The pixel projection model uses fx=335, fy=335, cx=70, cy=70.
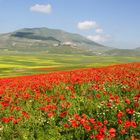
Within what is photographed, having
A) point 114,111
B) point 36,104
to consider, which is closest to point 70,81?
point 36,104

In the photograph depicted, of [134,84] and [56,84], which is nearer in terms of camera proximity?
[134,84]

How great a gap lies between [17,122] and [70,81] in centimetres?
815

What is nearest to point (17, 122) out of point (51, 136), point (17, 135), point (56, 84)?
point (17, 135)

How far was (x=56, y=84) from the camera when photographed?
709 inches

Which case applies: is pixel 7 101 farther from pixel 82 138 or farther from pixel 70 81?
pixel 82 138

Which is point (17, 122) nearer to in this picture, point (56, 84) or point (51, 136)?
point (51, 136)

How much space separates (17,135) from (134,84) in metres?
6.04

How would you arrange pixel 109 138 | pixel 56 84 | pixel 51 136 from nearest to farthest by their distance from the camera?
pixel 109 138 < pixel 51 136 < pixel 56 84

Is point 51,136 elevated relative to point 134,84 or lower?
lower

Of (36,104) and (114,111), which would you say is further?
(36,104)

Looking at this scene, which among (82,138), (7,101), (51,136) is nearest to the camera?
(82,138)

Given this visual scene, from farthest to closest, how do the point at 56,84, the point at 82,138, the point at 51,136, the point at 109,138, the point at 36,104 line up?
the point at 56,84
the point at 36,104
the point at 51,136
the point at 82,138
the point at 109,138

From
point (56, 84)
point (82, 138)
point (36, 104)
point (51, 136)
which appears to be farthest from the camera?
point (56, 84)

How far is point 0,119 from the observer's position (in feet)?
40.6
